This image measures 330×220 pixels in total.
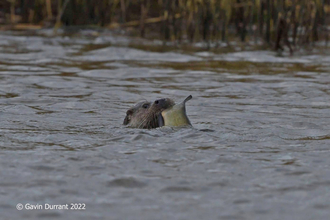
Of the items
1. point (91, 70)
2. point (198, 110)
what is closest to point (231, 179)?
point (198, 110)

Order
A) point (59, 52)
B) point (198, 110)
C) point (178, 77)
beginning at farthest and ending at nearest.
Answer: point (59, 52)
point (178, 77)
point (198, 110)

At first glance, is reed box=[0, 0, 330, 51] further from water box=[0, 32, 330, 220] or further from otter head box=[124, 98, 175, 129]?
otter head box=[124, 98, 175, 129]

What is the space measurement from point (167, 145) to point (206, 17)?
891 centimetres

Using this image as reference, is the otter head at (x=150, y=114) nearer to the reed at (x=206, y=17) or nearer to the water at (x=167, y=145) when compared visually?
the water at (x=167, y=145)

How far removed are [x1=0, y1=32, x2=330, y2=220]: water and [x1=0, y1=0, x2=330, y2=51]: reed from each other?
205cm

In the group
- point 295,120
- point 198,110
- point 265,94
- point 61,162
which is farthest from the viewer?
point 265,94

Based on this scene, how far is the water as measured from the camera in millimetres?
4102

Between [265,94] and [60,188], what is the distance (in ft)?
17.4

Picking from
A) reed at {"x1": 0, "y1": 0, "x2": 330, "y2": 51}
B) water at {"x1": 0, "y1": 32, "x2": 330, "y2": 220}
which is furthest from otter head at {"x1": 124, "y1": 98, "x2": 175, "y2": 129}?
reed at {"x1": 0, "y1": 0, "x2": 330, "y2": 51}

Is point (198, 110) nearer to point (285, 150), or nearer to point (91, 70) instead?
point (285, 150)

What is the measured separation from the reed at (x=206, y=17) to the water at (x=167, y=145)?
2.05m

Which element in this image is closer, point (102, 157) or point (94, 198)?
point (94, 198)

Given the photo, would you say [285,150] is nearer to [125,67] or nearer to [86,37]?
[125,67]

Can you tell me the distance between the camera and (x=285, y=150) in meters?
5.46
